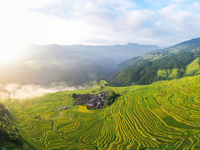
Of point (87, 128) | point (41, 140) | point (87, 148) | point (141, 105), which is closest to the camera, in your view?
point (87, 148)

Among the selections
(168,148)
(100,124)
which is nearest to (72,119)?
(100,124)

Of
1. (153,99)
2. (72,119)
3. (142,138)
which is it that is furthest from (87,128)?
(153,99)

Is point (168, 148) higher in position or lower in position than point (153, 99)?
lower

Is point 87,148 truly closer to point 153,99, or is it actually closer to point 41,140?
point 41,140

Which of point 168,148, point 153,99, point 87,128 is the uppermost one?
point 153,99

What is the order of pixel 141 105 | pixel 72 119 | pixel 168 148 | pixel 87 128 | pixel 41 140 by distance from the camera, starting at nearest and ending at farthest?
pixel 168 148 < pixel 41 140 < pixel 87 128 < pixel 72 119 < pixel 141 105

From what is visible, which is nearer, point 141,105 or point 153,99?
point 141,105
